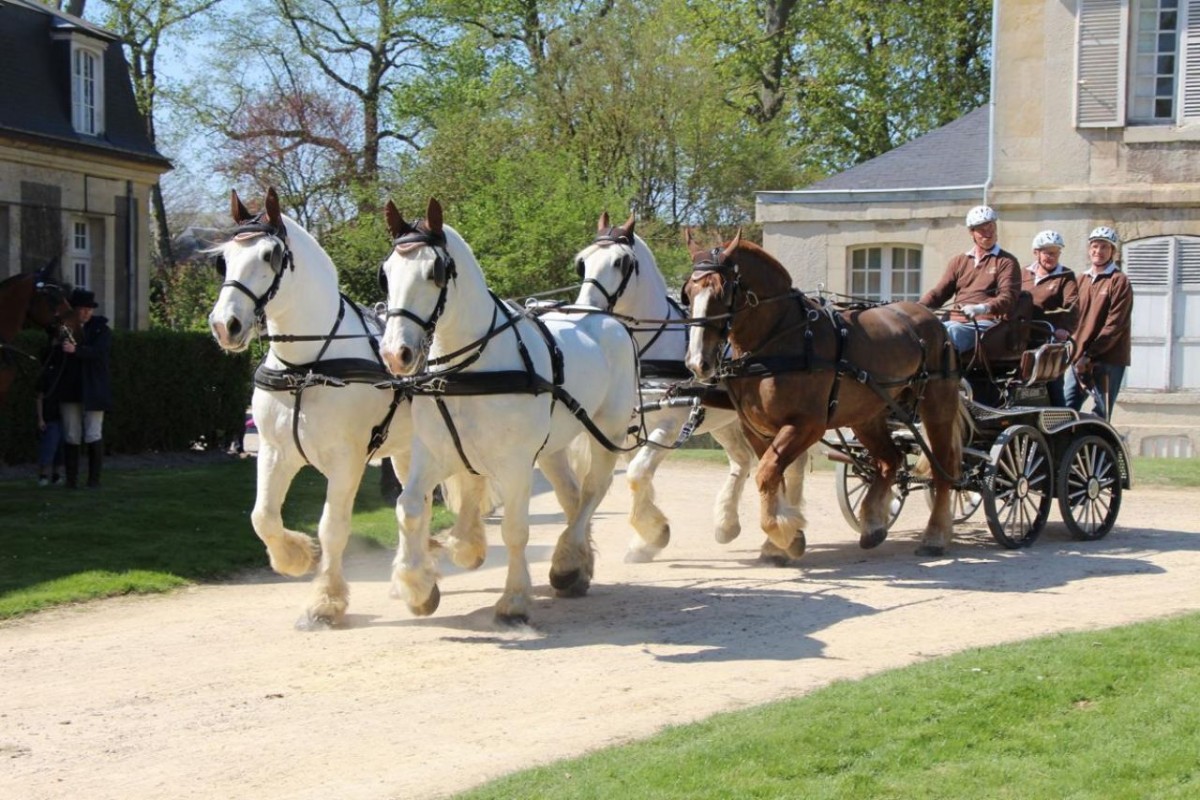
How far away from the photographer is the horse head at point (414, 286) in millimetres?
7555

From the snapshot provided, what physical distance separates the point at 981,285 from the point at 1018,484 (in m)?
1.62

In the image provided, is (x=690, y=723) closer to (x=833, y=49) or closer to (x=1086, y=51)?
(x=1086, y=51)

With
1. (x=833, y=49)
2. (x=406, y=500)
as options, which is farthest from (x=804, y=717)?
(x=833, y=49)

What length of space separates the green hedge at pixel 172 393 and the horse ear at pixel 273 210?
9.57m

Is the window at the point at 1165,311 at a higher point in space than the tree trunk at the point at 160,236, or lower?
lower

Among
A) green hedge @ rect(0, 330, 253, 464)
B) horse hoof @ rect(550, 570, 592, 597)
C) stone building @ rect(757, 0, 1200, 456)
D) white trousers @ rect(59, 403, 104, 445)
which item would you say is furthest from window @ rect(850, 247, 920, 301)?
horse hoof @ rect(550, 570, 592, 597)

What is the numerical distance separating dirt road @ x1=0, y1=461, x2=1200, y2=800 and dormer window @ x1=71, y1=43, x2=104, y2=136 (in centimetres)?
1323

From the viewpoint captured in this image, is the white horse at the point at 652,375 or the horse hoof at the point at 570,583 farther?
the white horse at the point at 652,375

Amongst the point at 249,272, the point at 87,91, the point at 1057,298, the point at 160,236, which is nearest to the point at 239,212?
the point at 249,272

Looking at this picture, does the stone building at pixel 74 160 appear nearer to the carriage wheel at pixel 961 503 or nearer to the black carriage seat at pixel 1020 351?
the carriage wheel at pixel 961 503

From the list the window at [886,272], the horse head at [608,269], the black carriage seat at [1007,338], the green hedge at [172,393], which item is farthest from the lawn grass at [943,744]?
the window at [886,272]

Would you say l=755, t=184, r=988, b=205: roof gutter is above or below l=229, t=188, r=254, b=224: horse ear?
above

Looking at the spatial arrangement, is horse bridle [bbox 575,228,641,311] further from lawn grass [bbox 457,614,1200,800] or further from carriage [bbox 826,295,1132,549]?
lawn grass [bbox 457,614,1200,800]

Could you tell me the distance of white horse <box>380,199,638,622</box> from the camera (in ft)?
25.5
